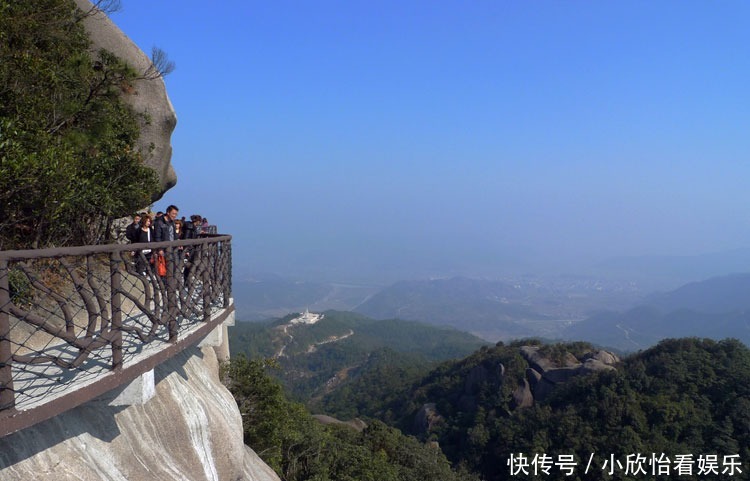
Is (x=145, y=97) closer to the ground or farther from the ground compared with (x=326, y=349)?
farther from the ground

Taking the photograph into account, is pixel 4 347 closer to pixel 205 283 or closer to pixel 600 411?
pixel 205 283

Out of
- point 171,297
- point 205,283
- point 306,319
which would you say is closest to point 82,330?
point 171,297

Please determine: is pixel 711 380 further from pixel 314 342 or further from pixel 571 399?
pixel 314 342

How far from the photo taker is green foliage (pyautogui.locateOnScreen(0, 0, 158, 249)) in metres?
7.18

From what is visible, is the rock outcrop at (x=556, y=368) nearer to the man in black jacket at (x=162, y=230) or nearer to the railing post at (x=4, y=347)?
the man in black jacket at (x=162, y=230)

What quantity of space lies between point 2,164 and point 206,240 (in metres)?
2.60

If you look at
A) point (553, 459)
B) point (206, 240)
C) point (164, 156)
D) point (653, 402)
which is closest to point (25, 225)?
point (206, 240)

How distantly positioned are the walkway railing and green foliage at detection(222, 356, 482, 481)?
9794 mm

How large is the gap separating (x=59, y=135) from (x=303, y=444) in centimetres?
2040

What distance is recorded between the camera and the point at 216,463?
8.59 m

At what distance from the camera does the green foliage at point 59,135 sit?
23.6 ft

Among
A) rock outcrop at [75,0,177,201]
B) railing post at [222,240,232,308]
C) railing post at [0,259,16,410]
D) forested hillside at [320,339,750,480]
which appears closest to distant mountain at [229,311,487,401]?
forested hillside at [320,339,750,480]

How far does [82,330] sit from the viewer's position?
593 cm

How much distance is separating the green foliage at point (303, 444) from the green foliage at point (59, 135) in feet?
25.9
